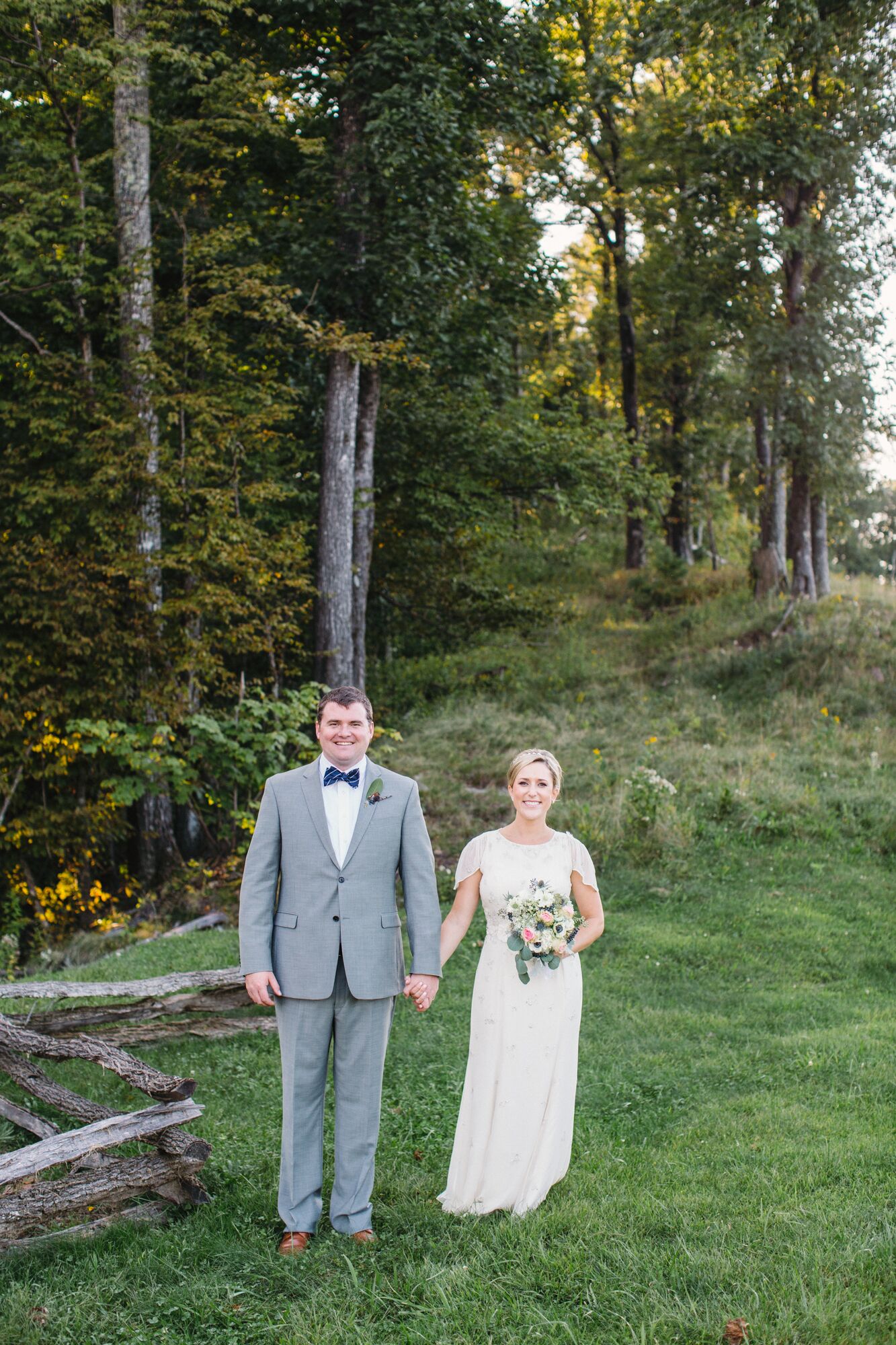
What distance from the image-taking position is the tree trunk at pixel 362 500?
1603cm

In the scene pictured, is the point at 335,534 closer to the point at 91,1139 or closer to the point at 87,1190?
the point at 91,1139

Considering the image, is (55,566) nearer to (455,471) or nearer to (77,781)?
(77,781)

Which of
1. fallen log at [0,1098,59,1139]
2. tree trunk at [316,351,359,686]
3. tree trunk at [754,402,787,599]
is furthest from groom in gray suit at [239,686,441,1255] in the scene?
tree trunk at [754,402,787,599]

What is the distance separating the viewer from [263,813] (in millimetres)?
4379

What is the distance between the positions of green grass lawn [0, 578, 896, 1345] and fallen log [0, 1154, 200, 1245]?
0.17 metres

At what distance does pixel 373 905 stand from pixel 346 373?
1124 centimetres

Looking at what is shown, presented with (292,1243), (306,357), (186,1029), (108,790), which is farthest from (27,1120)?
(306,357)

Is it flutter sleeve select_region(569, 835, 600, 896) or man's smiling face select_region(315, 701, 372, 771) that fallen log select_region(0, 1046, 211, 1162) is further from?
flutter sleeve select_region(569, 835, 600, 896)

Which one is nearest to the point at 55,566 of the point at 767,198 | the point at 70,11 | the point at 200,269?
the point at 200,269

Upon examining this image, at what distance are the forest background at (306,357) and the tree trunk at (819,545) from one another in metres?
0.34

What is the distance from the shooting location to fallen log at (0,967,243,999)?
5.88m

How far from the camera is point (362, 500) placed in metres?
15.8

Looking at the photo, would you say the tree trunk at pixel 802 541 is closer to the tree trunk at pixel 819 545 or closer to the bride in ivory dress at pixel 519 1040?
the tree trunk at pixel 819 545

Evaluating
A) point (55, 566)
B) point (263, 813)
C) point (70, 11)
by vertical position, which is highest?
point (70, 11)
